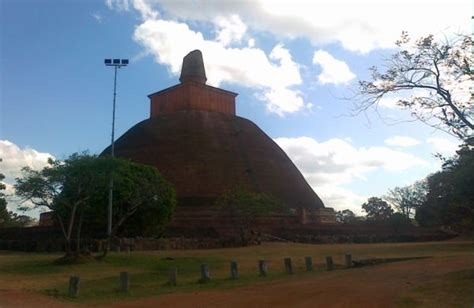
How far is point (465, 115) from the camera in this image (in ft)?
44.4

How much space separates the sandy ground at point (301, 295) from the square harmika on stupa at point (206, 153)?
3365 centimetres

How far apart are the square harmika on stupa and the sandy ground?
33654 mm

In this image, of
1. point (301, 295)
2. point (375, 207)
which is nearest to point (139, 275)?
point (301, 295)

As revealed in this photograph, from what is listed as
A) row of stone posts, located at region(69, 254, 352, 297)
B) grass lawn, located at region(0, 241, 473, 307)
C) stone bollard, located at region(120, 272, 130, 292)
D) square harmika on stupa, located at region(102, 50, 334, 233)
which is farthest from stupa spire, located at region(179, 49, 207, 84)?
stone bollard, located at region(120, 272, 130, 292)

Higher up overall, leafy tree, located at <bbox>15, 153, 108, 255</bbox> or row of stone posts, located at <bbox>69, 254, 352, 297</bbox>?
leafy tree, located at <bbox>15, 153, 108, 255</bbox>

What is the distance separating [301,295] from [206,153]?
45887 mm

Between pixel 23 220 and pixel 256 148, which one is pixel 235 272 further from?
pixel 23 220

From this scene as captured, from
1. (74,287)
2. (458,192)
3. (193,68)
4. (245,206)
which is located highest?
(193,68)

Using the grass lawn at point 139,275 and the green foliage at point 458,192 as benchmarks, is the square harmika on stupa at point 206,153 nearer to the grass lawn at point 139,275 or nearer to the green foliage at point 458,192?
the grass lawn at point 139,275

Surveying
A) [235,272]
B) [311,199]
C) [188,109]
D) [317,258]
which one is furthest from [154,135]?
[235,272]

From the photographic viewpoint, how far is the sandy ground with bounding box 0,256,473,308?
1132 cm

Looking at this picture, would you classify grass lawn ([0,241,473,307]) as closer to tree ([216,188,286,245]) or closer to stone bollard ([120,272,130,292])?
stone bollard ([120,272,130,292])

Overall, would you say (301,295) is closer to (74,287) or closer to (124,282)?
(124,282)

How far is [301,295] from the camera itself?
477 inches
